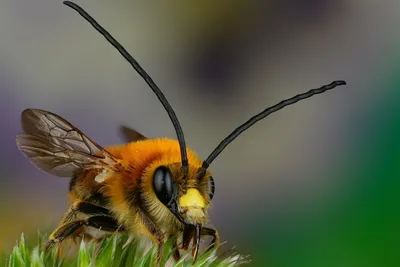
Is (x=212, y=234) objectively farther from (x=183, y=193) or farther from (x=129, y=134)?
(x=129, y=134)

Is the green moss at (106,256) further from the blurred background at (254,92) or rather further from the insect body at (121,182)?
the blurred background at (254,92)

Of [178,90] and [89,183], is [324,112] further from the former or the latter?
[89,183]

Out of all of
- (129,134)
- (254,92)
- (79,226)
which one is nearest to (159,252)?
(79,226)

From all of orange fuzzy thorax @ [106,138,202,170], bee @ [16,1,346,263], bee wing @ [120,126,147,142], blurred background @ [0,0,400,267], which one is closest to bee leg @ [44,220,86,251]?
bee @ [16,1,346,263]

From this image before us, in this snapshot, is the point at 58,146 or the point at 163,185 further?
the point at 58,146

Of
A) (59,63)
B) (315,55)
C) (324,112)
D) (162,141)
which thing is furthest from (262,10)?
(162,141)

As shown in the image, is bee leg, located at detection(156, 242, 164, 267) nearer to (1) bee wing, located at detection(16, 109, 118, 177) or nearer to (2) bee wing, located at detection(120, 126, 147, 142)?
(1) bee wing, located at detection(16, 109, 118, 177)
